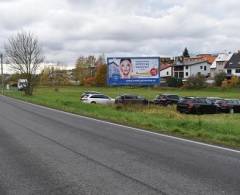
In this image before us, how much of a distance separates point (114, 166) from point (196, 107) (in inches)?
1215

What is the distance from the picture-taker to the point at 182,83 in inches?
4838

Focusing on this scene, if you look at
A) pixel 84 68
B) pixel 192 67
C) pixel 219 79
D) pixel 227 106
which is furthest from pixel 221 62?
pixel 227 106

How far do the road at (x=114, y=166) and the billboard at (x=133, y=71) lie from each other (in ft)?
120

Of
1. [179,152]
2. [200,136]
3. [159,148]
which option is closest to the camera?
[179,152]

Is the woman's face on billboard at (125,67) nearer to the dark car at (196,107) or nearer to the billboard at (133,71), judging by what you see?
the billboard at (133,71)

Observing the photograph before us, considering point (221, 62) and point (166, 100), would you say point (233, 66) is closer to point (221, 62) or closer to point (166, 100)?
point (221, 62)

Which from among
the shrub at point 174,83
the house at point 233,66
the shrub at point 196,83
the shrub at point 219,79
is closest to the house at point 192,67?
the house at point 233,66

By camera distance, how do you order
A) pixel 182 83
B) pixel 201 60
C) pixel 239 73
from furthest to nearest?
pixel 201 60 → pixel 239 73 → pixel 182 83

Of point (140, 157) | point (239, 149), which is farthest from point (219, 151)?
point (140, 157)

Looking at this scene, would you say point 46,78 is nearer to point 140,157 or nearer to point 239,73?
point 239,73

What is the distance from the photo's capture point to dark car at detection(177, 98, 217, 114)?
40156 millimetres

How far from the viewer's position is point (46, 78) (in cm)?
16938

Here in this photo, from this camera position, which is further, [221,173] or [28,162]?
[28,162]

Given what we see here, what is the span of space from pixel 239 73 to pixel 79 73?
54040 mm
